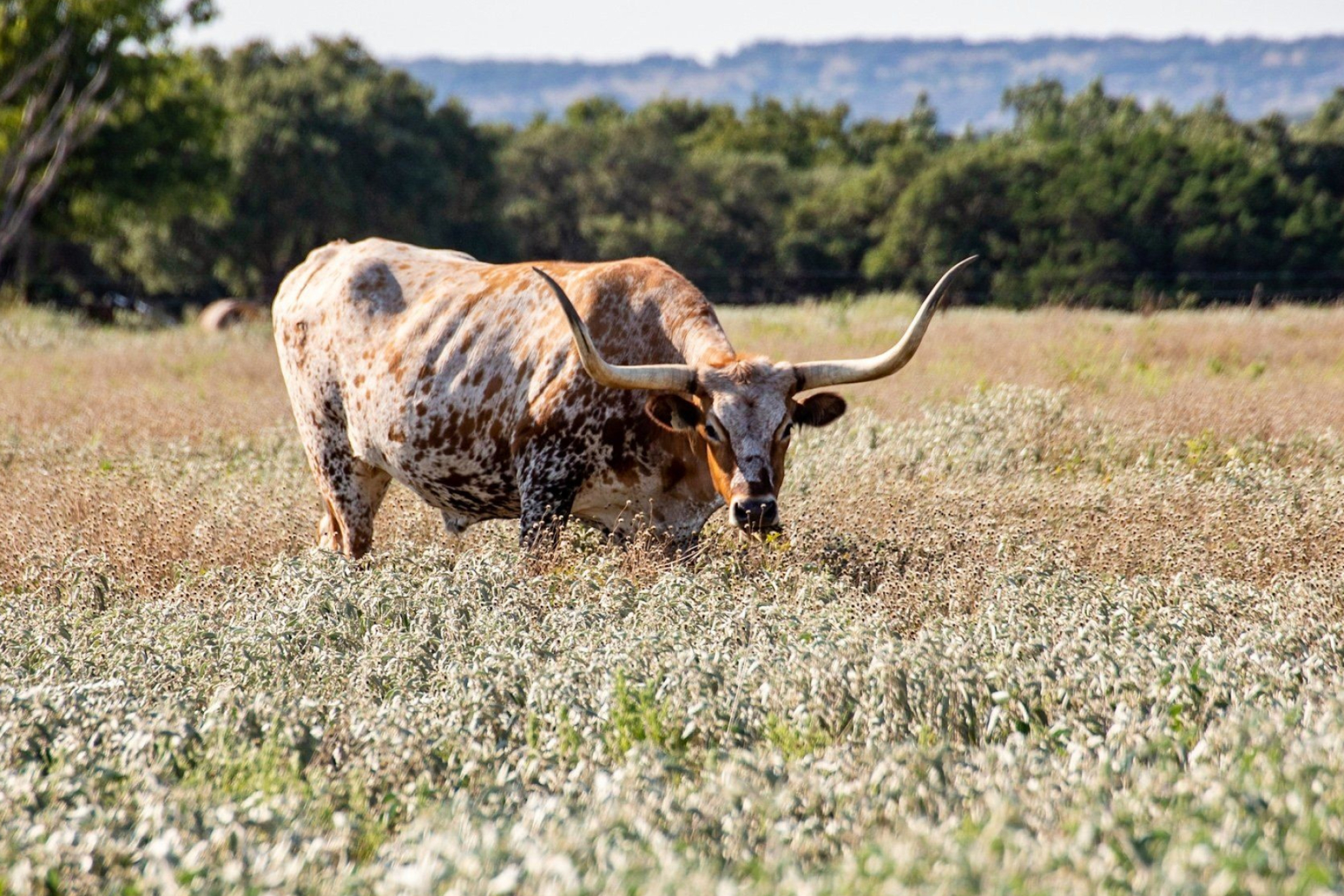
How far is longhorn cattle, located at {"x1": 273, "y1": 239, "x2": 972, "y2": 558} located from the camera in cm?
631

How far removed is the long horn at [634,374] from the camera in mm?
6199

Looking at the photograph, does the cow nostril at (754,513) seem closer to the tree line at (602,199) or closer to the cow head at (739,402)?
the cow head at (739,402)

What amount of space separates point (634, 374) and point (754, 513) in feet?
2.79

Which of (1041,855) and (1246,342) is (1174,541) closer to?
(1041,855)

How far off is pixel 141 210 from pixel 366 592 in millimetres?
31130

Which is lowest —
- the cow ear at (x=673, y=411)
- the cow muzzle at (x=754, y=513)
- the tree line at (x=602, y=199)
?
the tree line at (x=602, y=199)

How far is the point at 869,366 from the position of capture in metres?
6.60

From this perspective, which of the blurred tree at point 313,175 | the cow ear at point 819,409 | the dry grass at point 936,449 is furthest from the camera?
the blurred tree at point 313,175

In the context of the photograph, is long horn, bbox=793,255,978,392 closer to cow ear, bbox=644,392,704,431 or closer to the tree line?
cow ear, bbox=644,392,704,431

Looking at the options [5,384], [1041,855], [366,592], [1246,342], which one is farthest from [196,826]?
[1246,342]

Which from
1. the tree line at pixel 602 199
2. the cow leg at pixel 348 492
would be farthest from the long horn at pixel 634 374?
the tree line at pixel 602 199

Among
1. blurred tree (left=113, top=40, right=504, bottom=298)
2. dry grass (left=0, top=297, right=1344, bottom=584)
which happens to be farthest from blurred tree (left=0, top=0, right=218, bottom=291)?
dry grass (left=0, top=297, right=1344, bottom=584)

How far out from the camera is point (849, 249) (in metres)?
49.5

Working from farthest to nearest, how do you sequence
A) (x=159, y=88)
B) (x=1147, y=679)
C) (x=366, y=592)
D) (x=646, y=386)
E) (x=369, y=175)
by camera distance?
(x=369, y=175) → (x=159, y=88) → (x=646, y=386) → (x=366, y=592) → (x=1147, y=679)
